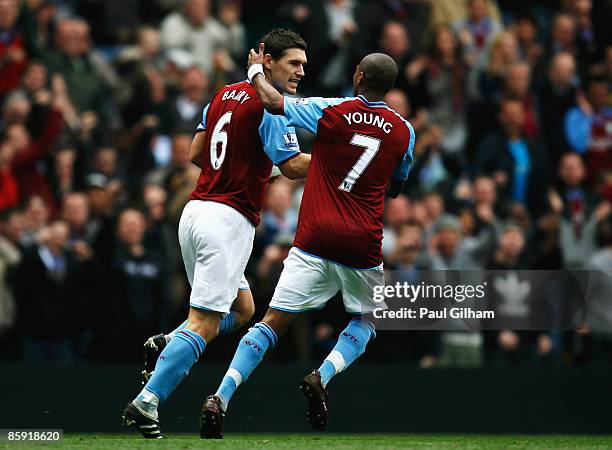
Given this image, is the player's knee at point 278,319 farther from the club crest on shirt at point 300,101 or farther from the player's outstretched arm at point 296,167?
the club crest on shirt at point 300,101

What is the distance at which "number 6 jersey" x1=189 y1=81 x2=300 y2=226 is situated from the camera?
8.51 meters

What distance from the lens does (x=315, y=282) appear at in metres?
8.48

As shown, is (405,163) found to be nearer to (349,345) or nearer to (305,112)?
(305,112)

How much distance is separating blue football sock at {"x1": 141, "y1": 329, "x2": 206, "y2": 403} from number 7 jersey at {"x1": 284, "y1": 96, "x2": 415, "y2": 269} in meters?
0.93

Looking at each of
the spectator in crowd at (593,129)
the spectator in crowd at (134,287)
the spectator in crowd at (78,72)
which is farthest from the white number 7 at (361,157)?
the spectator in crowd at (593,129)

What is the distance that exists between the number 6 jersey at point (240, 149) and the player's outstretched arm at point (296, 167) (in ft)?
0.11

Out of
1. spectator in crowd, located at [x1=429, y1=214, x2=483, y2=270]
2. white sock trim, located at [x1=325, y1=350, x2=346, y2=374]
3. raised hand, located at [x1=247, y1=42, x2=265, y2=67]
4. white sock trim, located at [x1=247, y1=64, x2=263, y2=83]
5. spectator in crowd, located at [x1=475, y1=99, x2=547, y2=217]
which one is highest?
raised hand, located at [x1=247, y1=42, x2=265, y2=67]

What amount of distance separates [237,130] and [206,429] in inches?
74.4

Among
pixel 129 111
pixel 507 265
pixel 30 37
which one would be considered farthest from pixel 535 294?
pixel 30 37

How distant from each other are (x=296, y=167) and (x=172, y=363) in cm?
145

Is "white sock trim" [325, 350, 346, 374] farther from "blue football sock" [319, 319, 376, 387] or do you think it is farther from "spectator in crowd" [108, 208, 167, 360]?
"spectator in crowd" [108, 208, 167, 360]

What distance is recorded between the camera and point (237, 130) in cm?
859

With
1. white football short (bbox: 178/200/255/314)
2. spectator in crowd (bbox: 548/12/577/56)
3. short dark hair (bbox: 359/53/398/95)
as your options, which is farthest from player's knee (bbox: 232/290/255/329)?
spectator in crowd (bbox: 548/12/577/56)

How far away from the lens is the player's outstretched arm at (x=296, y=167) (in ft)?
27.8
